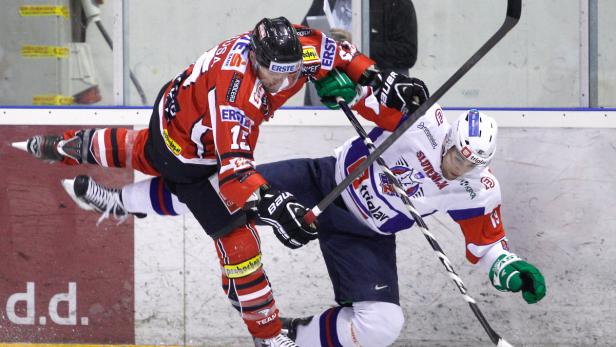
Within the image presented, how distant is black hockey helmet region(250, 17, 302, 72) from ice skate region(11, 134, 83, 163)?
778mm

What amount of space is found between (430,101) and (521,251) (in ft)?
3.63

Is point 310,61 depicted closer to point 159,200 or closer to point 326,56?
point 326,56

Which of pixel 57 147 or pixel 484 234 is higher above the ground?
pixel 57 147

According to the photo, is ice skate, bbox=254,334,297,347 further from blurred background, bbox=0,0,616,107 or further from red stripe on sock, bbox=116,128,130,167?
blurred background, bbox=0,0,616,107

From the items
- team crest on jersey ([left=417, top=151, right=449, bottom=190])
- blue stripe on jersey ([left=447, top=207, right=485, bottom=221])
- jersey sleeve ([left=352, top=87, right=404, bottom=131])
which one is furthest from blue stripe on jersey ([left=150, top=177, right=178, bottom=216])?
blue stripe on jersey ([left=447, top=207, right=485, bottom=221])

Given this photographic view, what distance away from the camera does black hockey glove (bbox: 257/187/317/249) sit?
130 inches

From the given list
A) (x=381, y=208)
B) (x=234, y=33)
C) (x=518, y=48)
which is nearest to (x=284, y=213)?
(x=381, y=208)

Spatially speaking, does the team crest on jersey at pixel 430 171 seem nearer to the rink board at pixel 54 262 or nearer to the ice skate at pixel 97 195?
the ice skate at pixel 97 195

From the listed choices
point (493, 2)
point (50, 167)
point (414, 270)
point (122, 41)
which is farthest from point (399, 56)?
point (50, 167)

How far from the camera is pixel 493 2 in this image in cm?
438

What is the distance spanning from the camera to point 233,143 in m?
3.28

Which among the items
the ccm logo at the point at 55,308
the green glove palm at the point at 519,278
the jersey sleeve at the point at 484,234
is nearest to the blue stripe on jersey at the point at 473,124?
the jersey sleeve at the point at 484,234

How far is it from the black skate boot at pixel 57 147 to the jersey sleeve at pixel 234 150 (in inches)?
26.3

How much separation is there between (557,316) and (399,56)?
48.4 inches
